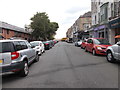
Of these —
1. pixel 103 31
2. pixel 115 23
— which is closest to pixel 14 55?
pixel 115 23

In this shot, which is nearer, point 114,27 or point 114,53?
point 114,53

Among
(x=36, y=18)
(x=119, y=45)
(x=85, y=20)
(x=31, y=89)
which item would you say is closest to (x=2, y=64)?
(x=31, y=89)

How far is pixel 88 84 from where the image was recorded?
13.2 feet

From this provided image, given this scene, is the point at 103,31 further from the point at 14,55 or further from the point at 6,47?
the point at 6,47

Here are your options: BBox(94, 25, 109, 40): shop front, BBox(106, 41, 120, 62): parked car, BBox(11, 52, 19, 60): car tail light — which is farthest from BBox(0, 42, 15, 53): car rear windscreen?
BBox(94, 25, 109, 40): shop front

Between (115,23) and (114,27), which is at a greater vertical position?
(115,23)

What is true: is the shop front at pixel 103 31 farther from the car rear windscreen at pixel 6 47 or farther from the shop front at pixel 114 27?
the car rear windscreen at pixel 6 47

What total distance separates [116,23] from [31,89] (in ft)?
51.4

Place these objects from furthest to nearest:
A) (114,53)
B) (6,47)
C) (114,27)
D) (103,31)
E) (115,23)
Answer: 1. (103,31)
2. (114,27)
3. (115,23)
4. (114,53)
5. (6,47)

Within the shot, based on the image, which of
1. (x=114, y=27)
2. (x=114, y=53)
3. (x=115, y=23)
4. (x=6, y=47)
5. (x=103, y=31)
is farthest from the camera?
(x=103, y=31)

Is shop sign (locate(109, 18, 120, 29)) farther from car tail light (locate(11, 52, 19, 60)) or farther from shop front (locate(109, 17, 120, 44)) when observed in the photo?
car tail light (locate(11, 52, 19, 60))

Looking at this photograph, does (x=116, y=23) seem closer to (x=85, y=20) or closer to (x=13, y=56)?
(x=13, y=56)

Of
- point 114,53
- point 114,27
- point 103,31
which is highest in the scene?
point 114,27

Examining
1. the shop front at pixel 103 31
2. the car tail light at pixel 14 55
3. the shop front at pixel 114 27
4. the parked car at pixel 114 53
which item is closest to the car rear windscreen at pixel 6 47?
the car tail light at pixel 14 55
